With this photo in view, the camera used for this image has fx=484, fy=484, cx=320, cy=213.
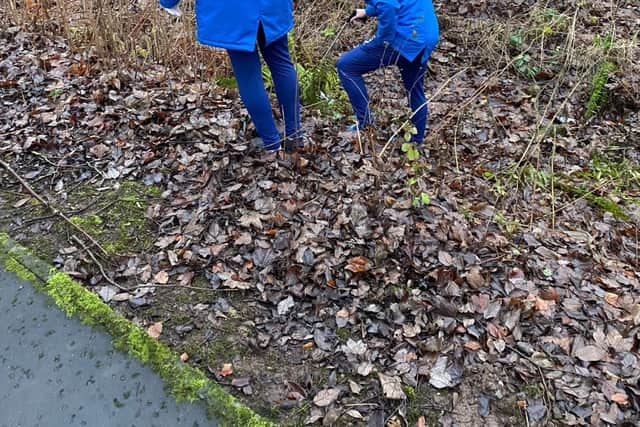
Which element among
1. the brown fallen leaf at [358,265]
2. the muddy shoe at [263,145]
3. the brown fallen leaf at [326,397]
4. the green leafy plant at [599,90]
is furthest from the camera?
the green leafy plant at [599,90]

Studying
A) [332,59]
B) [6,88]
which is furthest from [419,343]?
[6,88]

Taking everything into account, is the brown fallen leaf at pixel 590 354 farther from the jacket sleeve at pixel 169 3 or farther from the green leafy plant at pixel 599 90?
the green leafy plant at pixel 599 90

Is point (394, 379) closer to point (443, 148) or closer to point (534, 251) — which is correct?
point (534, 251)

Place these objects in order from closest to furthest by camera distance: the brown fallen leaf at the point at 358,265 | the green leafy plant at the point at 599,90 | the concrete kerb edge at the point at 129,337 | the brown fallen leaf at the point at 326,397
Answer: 1. the concrete kerb edge at the point at 129,337
2. the brown fallen leaf at the point at 326,397
3. the brown fallen leaf at the point at 358,265
4. the green leafy plant at the point at 599,90

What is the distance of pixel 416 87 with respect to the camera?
13.2 ft

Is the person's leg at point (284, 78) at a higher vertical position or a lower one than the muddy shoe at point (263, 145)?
higher

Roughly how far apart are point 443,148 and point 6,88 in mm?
4162

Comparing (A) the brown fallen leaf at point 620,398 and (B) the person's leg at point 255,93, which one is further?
(B) the person's leg at point 255,93

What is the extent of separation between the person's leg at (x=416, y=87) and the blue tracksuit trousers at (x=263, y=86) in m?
0.92

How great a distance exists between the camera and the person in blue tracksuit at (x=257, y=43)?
9.99 feet

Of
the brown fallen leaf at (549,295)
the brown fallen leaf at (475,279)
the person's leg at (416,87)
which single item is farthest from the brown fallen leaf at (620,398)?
the person's leg at (416,87)

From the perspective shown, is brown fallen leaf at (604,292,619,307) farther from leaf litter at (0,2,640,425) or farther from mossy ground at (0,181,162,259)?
mossy ground at (0,181,162,259)

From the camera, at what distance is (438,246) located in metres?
3.11

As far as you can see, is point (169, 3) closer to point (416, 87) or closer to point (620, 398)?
point (416, 87)
